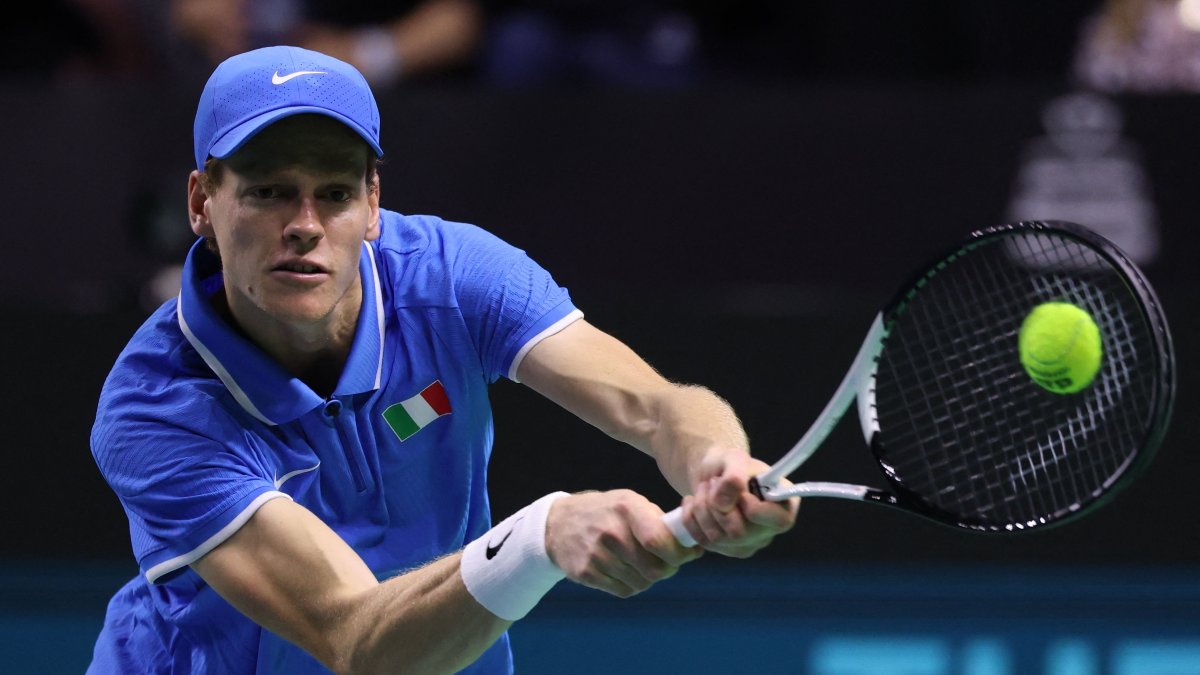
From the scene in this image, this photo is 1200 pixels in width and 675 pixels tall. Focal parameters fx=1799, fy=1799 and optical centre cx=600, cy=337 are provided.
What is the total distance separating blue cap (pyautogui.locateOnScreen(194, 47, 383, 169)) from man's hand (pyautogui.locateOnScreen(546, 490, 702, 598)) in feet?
2.38

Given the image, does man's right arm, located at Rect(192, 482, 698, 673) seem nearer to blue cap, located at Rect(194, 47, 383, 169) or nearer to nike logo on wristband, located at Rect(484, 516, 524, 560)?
nike logo on wristband, located at Rect(484, 516, 524, 560)

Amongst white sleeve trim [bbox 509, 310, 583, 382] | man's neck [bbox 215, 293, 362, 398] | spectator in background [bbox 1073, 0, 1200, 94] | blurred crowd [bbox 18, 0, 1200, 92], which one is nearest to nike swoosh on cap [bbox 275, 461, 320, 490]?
man's neck [bbox 215, 293, 362, 398]

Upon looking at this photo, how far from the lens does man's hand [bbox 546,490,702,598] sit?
2357 millimetres

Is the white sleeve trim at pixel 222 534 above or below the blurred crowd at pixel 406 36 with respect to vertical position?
below

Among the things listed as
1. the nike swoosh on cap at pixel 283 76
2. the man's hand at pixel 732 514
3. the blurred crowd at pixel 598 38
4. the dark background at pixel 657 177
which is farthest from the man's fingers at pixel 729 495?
the blurred crowd at pixel 598 38

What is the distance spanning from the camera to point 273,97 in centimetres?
272

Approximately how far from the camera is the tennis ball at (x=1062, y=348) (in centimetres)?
257

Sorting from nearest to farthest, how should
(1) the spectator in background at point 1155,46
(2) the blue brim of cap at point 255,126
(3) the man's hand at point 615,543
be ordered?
(3) the man's hand at point 615,543, (2) the blue brim of cap at point 255,126, (1) the spectator in background at point 1155,46

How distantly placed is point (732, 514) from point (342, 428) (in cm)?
79

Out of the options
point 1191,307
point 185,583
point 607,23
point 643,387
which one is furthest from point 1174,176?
point 185,583

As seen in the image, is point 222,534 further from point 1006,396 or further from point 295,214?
point 1006,396

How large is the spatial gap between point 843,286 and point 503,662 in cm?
244

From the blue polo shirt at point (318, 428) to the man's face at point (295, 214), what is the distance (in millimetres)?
144

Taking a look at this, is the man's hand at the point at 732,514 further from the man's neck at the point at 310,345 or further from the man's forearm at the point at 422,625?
the man's neck at the point at 310,345
